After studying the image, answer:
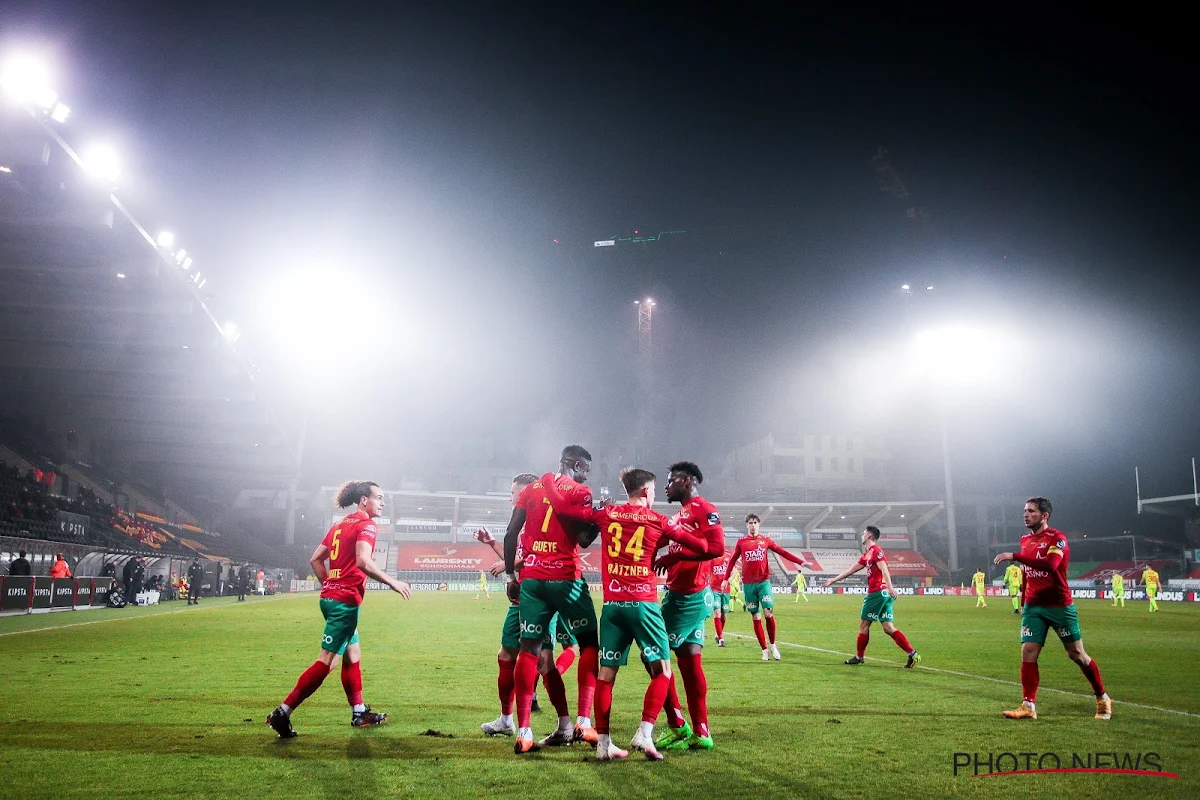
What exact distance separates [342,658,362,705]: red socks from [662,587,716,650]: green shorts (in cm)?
296

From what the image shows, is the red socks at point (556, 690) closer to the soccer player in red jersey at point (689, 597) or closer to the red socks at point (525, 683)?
the red socks at point (525, 683)

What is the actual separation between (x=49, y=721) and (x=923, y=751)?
8069mm

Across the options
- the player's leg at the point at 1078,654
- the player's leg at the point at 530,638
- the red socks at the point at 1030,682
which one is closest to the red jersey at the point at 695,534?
the player's leg at the point at 530,638

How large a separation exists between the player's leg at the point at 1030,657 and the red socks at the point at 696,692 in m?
3.75

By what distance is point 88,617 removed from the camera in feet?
75.5

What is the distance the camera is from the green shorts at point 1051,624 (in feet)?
26.9

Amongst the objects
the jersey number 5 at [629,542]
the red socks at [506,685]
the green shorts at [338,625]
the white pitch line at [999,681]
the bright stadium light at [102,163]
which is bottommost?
the white pitch line at [999,681]

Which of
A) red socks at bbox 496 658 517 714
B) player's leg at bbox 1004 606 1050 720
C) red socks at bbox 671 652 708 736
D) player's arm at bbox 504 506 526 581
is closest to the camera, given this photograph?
red socks at bbox 671 652 708 736

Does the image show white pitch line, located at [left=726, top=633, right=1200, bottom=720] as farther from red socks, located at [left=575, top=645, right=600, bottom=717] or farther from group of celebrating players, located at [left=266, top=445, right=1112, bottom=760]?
red socks, located at [left=575, top=645, right=600, bottom=717]

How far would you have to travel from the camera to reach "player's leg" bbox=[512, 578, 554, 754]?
6234 millimetres

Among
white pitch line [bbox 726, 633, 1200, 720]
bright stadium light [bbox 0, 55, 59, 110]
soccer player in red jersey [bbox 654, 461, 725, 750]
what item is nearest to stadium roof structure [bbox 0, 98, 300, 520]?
bright stadium light [bbox 0, 55, 59, 110]

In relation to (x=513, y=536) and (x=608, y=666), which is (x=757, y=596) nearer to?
(x=513, y=536)

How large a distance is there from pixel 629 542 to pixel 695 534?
687 millimetres

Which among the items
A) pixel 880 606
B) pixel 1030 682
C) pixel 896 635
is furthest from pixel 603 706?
pixel 880 606
